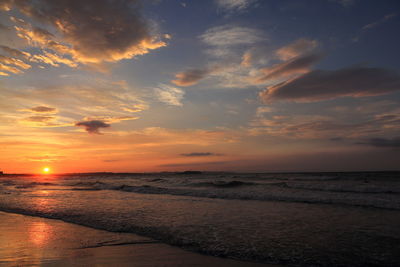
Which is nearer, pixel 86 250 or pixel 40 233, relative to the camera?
pixel 86 250

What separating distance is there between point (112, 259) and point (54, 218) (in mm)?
7420

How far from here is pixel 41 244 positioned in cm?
754

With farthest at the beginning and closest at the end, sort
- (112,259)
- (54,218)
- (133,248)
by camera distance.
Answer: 1. (54,218)
2. (133,248)
3. (112,259)

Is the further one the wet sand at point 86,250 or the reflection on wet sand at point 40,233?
the reflection on wet sand at point 40,233

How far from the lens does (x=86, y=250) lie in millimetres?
7059

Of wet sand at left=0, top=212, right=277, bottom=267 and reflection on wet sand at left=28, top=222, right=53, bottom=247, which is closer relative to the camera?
wet sand at left=0, top=212, right=277, bottom=267

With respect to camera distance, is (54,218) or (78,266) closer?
(78,266)

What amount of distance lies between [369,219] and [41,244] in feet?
40.6

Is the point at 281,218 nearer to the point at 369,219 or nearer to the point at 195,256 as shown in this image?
the point at 369,219

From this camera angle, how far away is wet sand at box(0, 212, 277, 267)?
241 inches

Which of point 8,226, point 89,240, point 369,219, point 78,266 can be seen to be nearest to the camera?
point 78,266

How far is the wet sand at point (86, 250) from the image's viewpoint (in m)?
6.13

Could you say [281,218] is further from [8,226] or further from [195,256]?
[8,226]

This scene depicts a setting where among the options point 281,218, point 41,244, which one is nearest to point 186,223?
point 281,218
